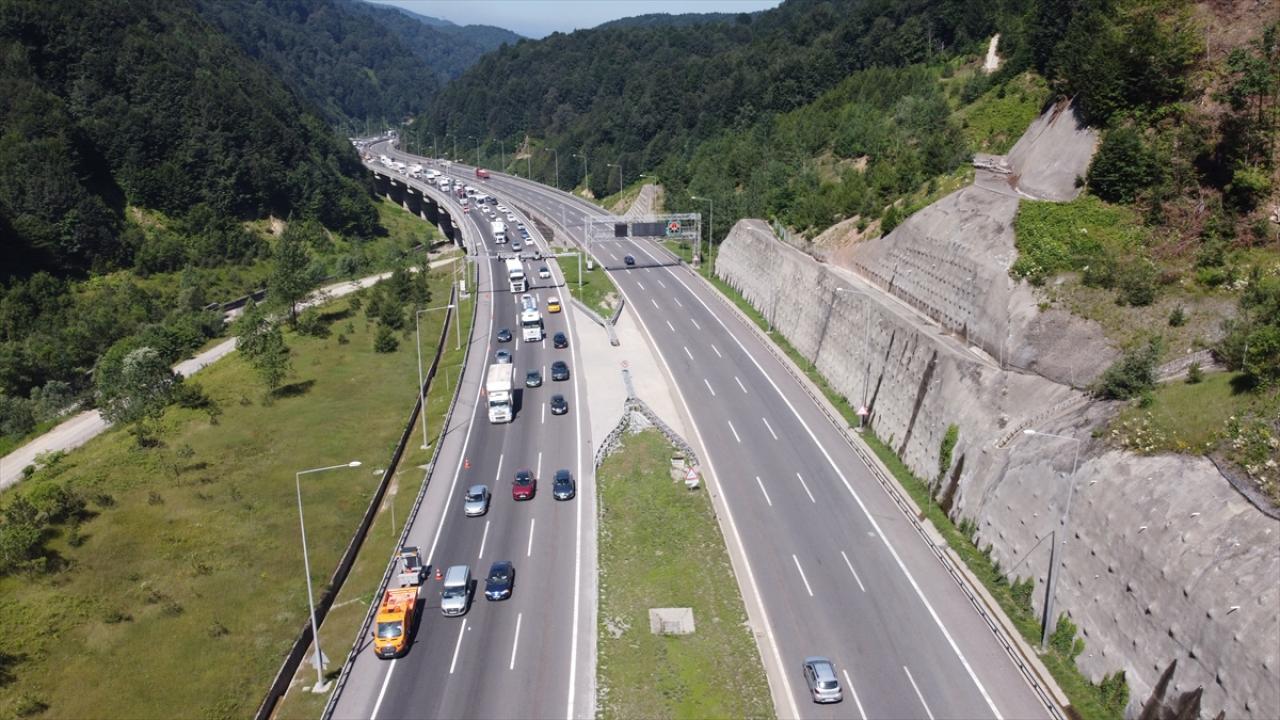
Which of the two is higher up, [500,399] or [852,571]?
[852,571]

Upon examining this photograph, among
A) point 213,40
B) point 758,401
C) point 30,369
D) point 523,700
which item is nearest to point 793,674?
point 523,700

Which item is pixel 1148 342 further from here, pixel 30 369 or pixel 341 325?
pixel 30 369

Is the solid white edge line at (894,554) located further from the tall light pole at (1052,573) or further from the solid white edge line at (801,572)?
the solid white edge line at (801,572)

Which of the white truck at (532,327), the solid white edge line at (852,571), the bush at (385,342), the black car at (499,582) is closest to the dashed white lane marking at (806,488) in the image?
the solid white edge line at (852,571)

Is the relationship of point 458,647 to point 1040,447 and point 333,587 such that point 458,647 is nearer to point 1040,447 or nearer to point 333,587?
point 333,587

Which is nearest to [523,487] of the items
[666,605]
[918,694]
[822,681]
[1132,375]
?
[666,605]

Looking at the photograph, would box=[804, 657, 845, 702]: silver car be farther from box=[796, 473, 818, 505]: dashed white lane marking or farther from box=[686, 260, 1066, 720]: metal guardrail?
box=[796, 473, 818, 505]: dashed white lane marking
